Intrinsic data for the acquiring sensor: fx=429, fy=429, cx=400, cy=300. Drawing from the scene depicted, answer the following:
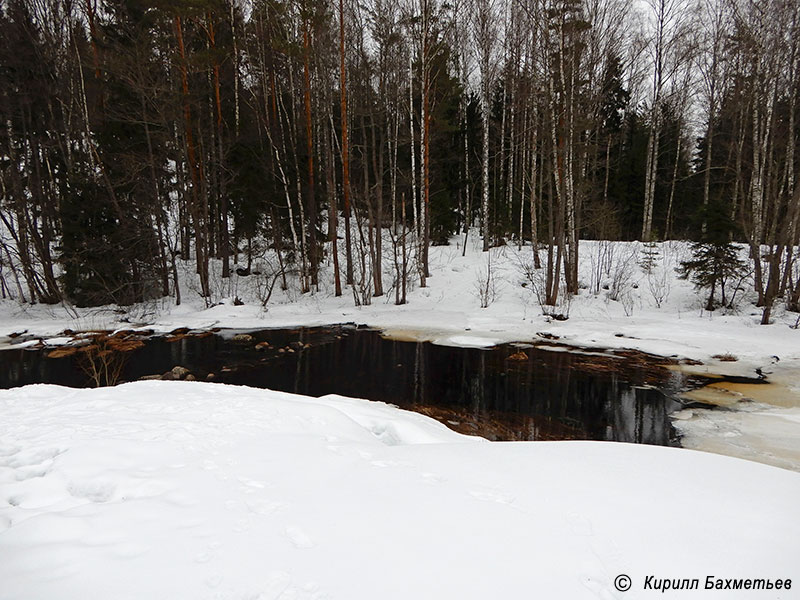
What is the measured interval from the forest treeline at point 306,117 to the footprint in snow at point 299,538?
13518mm

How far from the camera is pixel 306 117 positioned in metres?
17.3

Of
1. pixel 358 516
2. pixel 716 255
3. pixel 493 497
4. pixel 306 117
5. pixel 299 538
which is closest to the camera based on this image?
pixel 299 538

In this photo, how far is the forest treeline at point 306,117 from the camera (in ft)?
45.3

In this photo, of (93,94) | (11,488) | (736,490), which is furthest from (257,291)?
(736,490)

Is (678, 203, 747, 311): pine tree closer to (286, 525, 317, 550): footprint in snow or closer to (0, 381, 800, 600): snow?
(0, 381, 800, 600): snow

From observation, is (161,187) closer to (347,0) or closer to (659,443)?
(347,0)

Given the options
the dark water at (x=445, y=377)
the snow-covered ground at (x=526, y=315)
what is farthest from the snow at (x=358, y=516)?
the snow-covered ground at (x=526, y=315)

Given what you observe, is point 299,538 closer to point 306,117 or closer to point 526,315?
point 526,315

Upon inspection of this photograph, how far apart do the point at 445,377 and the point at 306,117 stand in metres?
12.9

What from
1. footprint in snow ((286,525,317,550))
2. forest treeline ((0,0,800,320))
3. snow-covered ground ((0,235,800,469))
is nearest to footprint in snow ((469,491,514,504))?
footprint in snow ((286,525,317,550))

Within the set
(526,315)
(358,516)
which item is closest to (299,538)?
(358,516)

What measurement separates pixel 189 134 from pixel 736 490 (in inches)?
731

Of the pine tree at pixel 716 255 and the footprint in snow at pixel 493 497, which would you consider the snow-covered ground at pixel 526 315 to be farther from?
the footprint in snow at pixel 493 497

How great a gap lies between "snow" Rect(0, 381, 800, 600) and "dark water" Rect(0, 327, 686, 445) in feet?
8.80
